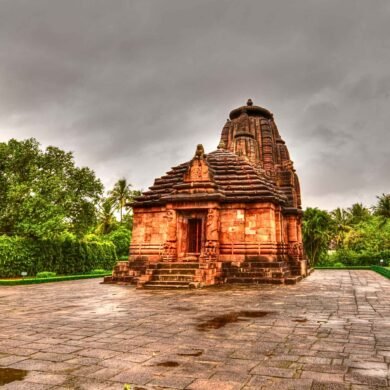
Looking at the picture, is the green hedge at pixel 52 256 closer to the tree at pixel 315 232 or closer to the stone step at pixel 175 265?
the stone step at pixel 175 265

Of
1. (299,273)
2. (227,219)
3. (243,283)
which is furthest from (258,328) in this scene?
(299,273)

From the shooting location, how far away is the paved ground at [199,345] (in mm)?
3627

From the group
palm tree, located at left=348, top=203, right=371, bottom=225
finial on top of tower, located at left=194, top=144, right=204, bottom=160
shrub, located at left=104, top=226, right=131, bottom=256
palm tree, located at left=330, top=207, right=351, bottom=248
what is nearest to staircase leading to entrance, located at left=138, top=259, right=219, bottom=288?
finial on top of tower, located at left=194, top=144, right=204, bottom=160

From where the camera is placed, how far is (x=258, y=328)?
607 centimetres

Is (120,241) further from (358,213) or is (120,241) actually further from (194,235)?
(358,213)

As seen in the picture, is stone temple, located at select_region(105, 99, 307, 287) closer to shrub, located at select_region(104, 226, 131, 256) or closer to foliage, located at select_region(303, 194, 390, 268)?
shrub, located at select_region(104, 226, 131, 256)

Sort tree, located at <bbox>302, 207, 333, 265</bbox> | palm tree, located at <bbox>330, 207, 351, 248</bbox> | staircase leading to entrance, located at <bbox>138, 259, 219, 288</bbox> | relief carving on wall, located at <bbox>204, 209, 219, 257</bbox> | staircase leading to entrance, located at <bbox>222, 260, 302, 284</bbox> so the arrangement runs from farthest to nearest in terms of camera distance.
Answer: palm tree, located at <bbox>330, 207, 351, 248</bbox>, tree, located at <bbox>302, 207, 333, 265</bbox>, relief carving on wall, located at <bbox>204, 209, 219, 257</bbox>, staircase leading to entrance, located at <bbox>222, 260, 302, 284</bbox>, staircase leading to entrance, located at <bbox>138, 259, 219, 288</bbox>


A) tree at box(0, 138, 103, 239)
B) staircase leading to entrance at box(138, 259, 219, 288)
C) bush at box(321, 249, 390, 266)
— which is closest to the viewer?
staircase leading to entrance at box(138, 259, 219, 288)

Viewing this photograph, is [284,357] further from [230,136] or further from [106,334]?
[230,136]

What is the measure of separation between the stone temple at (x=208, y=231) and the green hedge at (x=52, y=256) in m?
8.29

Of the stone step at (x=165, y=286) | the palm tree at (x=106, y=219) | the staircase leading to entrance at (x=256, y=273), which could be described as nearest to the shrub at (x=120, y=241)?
the palm tree at (x=106, y=219)

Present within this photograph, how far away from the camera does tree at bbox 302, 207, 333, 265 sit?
3791cm

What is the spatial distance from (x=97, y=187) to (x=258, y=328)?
21756 millimetres

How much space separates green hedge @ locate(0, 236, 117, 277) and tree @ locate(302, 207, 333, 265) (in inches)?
878
